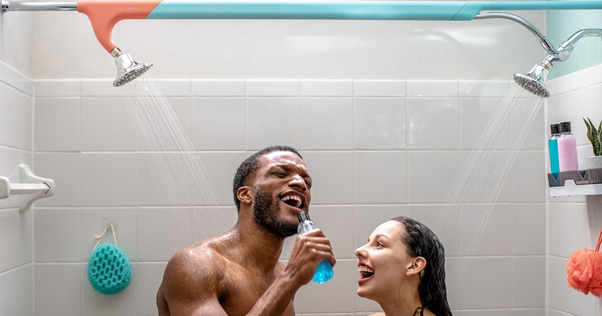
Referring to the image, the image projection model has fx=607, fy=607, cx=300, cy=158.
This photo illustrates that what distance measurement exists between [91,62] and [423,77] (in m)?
1.40

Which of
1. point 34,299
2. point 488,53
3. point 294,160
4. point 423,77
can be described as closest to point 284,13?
point 294,160

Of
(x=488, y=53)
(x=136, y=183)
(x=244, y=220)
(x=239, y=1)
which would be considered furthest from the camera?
(x=488, y=53)

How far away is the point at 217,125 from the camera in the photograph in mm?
2498

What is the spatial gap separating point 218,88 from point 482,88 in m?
1.14

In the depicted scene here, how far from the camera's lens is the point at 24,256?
233cm

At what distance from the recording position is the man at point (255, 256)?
168 centimetres

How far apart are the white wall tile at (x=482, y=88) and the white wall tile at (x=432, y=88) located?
4 cm

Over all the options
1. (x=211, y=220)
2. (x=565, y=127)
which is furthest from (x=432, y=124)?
(x=211, y=220)

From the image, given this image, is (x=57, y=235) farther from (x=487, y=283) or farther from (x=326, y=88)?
(x=487, y=283)

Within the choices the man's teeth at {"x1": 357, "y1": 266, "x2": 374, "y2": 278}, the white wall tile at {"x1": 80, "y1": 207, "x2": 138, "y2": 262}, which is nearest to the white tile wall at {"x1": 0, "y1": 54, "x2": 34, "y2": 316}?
the white wall tile at {"x1": 80, "y1": 207, "x2": 138, "y2": 262}

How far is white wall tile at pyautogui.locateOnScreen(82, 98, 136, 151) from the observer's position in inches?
96.8

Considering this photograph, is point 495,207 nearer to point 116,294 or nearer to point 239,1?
point 239,1

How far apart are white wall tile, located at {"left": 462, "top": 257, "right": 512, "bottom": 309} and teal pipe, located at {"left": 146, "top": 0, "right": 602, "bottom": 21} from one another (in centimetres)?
111

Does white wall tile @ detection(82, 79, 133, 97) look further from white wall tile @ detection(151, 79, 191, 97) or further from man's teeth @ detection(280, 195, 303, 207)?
man's teeth @ detection(280, 195, 303, 207)
